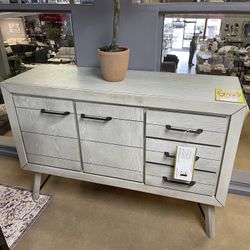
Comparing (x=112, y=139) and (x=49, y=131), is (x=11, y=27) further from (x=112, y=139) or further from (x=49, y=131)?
(x=112, y=139)

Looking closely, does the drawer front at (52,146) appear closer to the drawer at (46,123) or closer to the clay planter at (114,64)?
the drawer at (46,123)

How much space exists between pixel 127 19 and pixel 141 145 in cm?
76

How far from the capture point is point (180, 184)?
4.07 feet

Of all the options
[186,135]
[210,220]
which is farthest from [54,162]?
[210,220]

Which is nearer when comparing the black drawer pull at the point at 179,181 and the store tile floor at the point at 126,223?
the black drawer pull at the point at 179,181

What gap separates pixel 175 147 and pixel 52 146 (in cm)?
74

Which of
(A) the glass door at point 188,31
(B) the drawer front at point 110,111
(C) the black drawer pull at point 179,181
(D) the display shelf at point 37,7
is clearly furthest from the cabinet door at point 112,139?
Answer: (A) the glass door at point 188,31

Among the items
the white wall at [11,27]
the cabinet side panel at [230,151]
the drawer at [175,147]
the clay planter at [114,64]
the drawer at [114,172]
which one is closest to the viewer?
the cabinet side panel at [230,151]

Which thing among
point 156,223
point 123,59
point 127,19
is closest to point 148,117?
point 123,59

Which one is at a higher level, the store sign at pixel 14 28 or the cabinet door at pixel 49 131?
the store sign at pixel 14 28

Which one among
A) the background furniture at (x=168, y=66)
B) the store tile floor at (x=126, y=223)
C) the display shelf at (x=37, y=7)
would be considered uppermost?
the display shelf at (x=37, y=7)

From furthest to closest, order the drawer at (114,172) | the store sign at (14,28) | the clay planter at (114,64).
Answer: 1. the store sign at (14,28)
2. the drawer at (114,172)
3. the clay planter at (114,64)

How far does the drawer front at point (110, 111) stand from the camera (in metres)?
1.14

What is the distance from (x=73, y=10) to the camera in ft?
4.74
